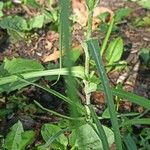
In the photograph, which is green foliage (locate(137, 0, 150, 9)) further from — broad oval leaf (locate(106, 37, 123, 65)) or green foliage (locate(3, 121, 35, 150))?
green foliage (locate(3, 121, 35, 150))

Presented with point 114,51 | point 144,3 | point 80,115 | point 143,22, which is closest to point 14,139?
point 80,115

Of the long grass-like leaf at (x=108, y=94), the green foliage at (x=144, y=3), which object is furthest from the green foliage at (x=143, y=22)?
the long grass-like leaf at (x=108, y=94)

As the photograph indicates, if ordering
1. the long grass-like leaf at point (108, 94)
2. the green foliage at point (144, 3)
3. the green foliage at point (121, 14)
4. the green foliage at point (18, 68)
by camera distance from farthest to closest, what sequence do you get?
1. the green foliage at point (144, 3)
2. the green foliage at point (121, 14)
3. the green foliage at point (18, 68)
4. the long grass-like leaf at point (108, 94)

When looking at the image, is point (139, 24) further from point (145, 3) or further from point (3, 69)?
point (3, 69)

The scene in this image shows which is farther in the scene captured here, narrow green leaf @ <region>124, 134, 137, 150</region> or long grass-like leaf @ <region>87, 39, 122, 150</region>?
narrow green leaf @ <region>124, 134, 137, 150</region>

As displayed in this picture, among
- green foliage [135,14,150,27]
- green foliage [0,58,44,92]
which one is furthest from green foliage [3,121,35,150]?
green foliage [135,14,150,27]

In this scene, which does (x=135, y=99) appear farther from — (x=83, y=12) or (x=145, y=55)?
(x=83, y=12)

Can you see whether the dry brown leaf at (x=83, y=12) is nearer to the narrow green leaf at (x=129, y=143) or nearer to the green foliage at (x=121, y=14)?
the green foliage at (x=121, y=14)
